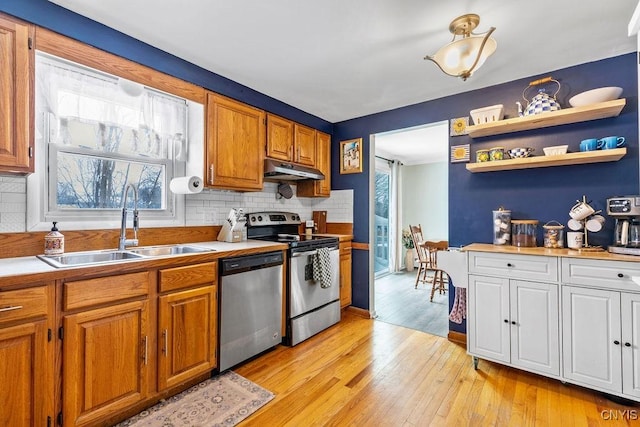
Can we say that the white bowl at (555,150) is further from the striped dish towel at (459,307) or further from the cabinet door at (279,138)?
the cabinet door at (279,138)

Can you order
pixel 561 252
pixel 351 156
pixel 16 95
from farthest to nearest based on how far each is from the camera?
pixel 351 156 → pixel 561 252 → pixel 16 95

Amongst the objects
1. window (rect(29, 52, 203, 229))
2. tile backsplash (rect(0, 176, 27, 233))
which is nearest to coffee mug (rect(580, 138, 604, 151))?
window (rect(29, 52, 203, 229))

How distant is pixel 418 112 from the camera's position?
10.1 feet

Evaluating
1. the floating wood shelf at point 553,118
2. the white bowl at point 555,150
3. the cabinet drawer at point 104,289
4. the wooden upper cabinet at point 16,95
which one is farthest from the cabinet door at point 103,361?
the white bowl at point 555,150

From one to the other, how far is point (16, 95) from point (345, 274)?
2992 millimetres

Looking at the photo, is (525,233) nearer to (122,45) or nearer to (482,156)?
(482,156)

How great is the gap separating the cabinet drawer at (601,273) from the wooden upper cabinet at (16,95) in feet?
10.7

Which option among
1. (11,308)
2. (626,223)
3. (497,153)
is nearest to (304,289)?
(11,308)

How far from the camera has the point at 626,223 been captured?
6.31 ft

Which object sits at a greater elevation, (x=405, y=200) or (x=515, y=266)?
(x=405, y=200)

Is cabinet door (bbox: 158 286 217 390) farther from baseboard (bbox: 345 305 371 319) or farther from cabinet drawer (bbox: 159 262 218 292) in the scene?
baseboard (bbox: 345 305 371 319)

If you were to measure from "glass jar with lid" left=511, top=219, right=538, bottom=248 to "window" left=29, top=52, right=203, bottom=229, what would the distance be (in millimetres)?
2803

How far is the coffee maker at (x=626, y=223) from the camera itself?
1862 millimetres

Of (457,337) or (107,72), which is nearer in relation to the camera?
(107,72)
